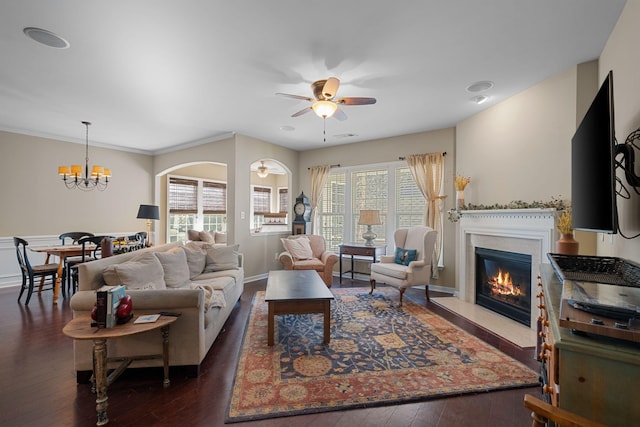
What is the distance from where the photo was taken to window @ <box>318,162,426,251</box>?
5.42 meters

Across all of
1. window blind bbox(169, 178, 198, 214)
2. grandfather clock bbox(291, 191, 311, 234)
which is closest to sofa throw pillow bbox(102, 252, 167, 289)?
grandfather clock bbox(291, 191, 311, 234)

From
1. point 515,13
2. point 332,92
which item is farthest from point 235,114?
point 515,13

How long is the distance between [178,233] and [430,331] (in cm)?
667

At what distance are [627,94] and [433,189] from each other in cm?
293

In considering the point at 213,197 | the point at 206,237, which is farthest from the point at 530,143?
the point at 213,197

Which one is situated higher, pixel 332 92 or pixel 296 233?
→ pixel 332 92

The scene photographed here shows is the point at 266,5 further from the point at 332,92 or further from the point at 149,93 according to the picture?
the point at 149,93

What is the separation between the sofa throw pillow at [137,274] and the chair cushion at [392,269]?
2999mm

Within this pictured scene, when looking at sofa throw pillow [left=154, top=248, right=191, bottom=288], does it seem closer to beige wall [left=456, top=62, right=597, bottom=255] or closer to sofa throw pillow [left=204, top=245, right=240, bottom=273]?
sofa throw pillow [left=204, top=245, right=240, bottom=273]

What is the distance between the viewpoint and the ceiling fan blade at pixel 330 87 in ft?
8.91

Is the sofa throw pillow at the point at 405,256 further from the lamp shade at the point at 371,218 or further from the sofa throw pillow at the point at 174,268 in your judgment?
the sofa throw pillow at the point at 174,268

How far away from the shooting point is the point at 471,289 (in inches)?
166

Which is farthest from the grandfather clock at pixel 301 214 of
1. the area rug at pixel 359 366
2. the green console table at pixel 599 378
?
the green console table at pixel 599 378

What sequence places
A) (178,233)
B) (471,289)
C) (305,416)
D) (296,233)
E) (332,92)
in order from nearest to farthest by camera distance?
(305,416) → (332,92) → (471,289) → (296,233) → (178,233)
